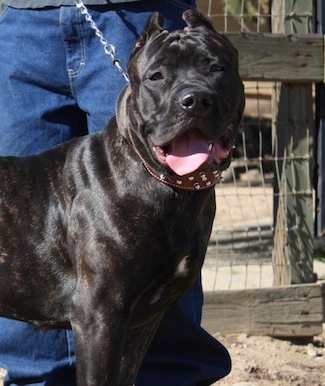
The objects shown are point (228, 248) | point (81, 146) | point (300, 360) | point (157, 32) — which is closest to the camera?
point (157, 32)

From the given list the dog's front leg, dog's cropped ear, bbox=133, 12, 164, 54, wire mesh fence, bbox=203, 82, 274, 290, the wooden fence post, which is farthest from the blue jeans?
wire mesh fence, bbox=203, 82, 274, 290

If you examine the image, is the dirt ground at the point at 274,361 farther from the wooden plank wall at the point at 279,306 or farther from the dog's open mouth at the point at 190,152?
the dog's open mouth at the point at 190,152

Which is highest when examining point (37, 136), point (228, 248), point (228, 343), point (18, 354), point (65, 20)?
point (65, 20)

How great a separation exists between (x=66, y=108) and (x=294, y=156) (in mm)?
1801

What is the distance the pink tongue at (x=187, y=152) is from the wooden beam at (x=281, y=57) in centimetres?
219

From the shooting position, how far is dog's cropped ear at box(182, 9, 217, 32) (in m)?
3.47

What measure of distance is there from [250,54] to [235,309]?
4.42 ft

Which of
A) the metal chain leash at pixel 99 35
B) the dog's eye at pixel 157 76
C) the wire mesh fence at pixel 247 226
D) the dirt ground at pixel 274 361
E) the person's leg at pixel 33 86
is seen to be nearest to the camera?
the dog's eye at pixel 157 76

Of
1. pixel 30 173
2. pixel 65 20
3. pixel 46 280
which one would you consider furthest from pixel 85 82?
pixel 46 280

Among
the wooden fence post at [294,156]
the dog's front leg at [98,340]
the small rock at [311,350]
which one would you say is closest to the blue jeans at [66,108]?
the dog's front leg at [98,340]

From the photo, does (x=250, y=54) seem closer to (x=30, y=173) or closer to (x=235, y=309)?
(x=235, y=309)

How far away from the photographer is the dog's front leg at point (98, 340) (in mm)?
3443

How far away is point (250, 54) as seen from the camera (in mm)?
5406

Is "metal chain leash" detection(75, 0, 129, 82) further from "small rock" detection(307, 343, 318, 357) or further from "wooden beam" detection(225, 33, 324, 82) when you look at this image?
"small rock" detection(307, 343, 318, 357)
